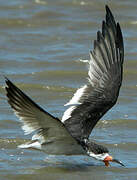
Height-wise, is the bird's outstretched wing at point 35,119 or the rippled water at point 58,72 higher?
the bird's outstretched wing at point 35,119

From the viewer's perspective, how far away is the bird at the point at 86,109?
6715 mm

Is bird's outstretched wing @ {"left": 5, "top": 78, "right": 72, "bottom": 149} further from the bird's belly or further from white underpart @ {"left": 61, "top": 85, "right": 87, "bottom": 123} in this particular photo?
white underpart @ {"left": 61, "top": 85, "right": 87, "bottom": 123}

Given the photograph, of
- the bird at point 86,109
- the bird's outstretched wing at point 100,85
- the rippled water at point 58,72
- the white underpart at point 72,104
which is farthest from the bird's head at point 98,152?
the white underpart at point 72,104

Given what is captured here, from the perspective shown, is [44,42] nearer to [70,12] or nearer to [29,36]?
[29,36]

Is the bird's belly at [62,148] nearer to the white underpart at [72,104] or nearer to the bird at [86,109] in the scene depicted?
the bird at [86,109]

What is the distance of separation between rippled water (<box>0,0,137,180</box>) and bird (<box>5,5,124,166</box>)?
1.00 ft

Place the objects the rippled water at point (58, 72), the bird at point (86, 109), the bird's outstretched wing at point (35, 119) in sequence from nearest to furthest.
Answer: the bird's outstretched wing at point (35, 119) < the bird at point (86, 109) < the rippled water at point (58, 72)

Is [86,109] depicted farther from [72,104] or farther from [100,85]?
[100,85]

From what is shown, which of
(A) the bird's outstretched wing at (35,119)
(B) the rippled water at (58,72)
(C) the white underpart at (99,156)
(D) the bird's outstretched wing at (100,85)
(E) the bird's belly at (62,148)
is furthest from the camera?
(D) the bird's outstretched wing at (100,85)

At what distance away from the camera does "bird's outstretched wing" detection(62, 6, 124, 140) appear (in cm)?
777

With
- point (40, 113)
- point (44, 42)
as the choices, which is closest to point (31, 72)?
point (44, 42)

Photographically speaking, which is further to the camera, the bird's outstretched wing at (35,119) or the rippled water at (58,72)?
the rippled water at (58,72)

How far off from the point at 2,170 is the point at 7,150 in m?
0.66

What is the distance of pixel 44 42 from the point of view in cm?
1198
